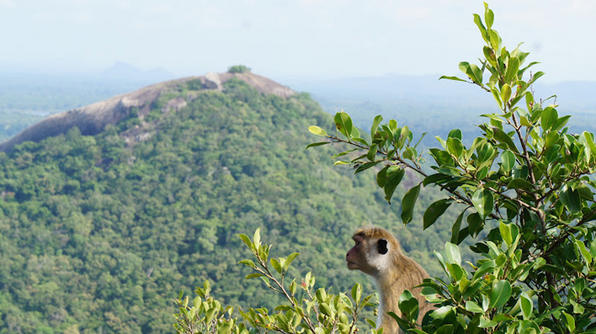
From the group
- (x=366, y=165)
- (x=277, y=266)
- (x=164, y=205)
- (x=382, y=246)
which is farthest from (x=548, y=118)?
(x=164, y=205)

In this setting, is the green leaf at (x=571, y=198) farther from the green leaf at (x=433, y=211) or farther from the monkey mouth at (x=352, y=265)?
the monkey mouth at (x=352, y=265)

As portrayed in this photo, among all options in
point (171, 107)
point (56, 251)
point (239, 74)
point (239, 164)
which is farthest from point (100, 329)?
point (239, 74)

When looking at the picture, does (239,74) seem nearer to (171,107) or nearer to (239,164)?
(171,107)

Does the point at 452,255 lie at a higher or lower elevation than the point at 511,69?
lower

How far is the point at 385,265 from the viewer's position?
3.42m

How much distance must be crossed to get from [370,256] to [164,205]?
5252cm

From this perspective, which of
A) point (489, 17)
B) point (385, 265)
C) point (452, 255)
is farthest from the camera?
point (385, 265)

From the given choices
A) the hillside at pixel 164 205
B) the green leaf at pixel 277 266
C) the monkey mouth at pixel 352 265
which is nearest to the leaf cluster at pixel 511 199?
the green leaf at pixel 277 266

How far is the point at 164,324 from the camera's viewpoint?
1449 inches

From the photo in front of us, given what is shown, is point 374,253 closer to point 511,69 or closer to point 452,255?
point 511,69

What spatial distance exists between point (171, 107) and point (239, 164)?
39.3 ft

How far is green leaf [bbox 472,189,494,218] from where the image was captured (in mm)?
1594

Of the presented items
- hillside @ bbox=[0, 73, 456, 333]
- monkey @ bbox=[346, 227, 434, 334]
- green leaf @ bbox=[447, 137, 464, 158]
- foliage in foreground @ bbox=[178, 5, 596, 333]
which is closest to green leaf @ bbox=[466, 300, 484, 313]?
foliage in foreground @ bbox=[178, 5, 596, 333]

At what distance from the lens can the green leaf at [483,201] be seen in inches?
62.7
